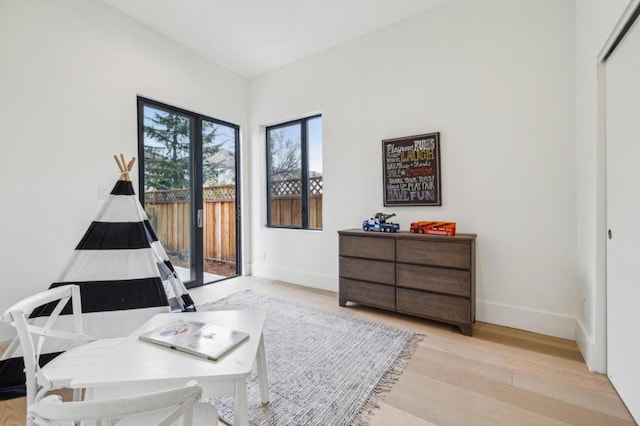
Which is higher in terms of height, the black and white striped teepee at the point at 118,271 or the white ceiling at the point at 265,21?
the white ceiling at the point at 265,21

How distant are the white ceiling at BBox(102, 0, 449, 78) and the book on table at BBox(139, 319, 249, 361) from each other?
2.90 m

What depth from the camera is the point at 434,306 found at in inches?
94.3

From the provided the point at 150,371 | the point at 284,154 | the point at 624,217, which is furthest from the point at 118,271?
the point at 624,217

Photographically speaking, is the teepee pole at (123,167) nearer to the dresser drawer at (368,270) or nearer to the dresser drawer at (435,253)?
the dresser drawer at (368,270)

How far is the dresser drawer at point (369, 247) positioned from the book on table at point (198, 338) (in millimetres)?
1697

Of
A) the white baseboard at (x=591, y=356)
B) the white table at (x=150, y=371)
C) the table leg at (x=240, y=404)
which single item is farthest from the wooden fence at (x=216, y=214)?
the table leg at (x=240, y=404)

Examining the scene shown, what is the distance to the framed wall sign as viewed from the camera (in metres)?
2.73

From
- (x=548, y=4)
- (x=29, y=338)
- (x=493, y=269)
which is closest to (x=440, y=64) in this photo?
(x=548, y=4)

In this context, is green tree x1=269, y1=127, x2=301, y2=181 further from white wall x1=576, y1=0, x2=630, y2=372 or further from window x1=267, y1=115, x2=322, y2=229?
white wall x1=576, y1=0, x2=630, y2=372

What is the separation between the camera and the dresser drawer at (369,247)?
8.61ft

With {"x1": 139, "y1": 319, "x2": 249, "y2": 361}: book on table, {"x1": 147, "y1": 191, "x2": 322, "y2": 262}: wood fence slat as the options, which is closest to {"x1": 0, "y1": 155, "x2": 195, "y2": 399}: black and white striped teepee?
{"x1": 147, "y1": 191, "x2": 322, "y2": 262}: wood fence slat

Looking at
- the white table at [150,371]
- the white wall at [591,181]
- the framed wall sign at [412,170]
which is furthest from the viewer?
the framed wall sign at [412,170]

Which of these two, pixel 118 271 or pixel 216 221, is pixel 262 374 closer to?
pixel 118 271

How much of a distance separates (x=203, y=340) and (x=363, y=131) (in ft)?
8.85
